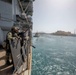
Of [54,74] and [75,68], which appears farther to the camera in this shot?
[75,68]

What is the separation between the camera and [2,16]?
941 centimetres

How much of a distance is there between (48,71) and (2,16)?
12341 mm

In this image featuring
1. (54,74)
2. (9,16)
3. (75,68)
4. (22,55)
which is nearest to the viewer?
(22,55)

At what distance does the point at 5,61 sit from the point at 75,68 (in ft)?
55.7

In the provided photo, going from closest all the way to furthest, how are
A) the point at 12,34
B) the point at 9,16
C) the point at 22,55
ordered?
the point at 12,34 → the point at 22,55 → the point at 9,16

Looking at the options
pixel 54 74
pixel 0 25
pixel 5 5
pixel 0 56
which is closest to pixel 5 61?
pixel 0 56

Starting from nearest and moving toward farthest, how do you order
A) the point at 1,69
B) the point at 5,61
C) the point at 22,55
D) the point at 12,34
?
1. the point at 1,69
2. the point at 5,61
3. the point at 12,34
4. the point at 22,55

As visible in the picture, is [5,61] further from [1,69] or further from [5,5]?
[5,5]

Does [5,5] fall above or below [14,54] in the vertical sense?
above

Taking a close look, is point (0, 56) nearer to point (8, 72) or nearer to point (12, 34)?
point (8, 72)

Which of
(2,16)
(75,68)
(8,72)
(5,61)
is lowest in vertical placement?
(75,68)

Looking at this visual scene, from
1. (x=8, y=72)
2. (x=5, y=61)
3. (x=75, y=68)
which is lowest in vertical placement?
(x=75, y=68)

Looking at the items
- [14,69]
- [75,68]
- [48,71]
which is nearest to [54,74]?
[48,71]

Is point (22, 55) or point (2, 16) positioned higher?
point (2, 16)
